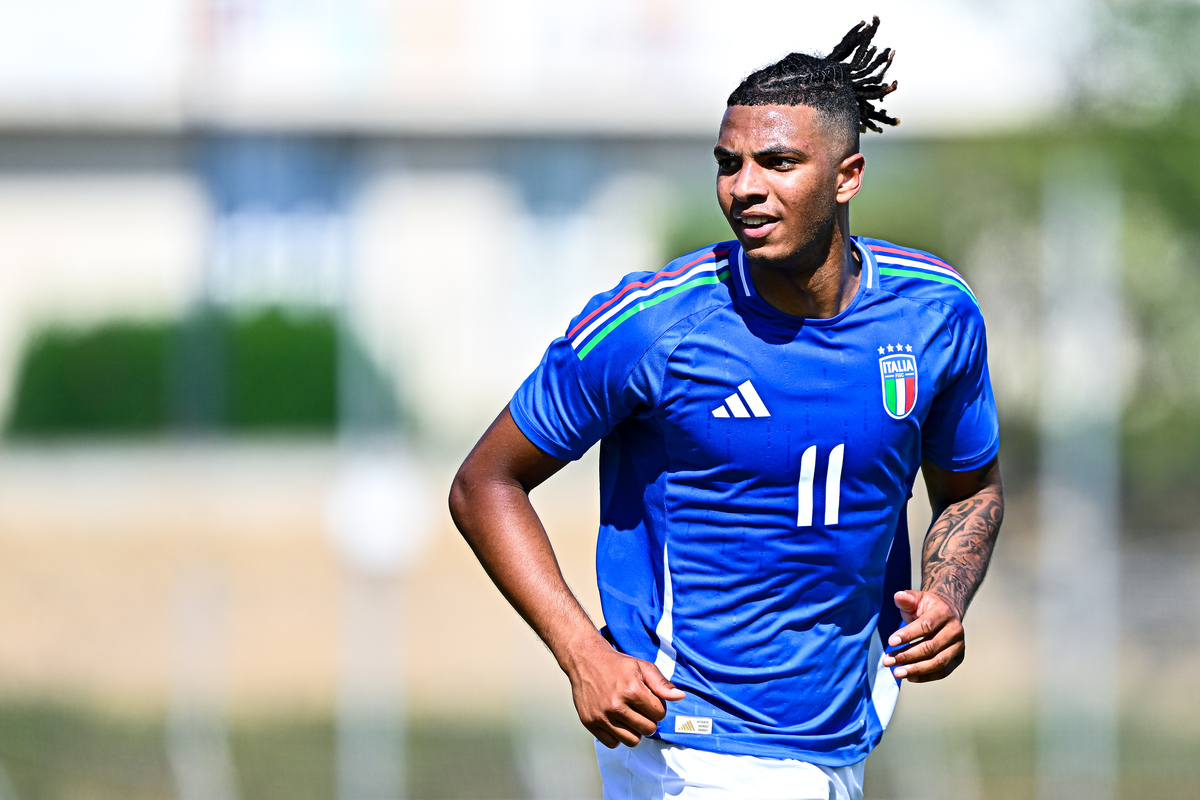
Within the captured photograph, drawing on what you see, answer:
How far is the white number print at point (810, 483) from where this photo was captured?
2795 mm

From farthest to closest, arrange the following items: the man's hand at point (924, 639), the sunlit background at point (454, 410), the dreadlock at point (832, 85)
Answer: the sunlit background at point (454, 410) < the dreadlock at point (832, 85) < the man's hand at point (924, 639)

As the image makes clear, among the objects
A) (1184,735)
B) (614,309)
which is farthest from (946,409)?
(1184,735)

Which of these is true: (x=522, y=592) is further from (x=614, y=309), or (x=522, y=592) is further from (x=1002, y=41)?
(x=1002, y=41)

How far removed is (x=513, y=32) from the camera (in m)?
13.1

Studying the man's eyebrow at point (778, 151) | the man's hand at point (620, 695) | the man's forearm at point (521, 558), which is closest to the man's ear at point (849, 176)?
the man's eyebrow at point (778, 151)

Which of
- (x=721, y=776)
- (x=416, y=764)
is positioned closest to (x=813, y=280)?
(x=721, y=776)

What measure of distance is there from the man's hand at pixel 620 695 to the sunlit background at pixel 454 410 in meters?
4.99

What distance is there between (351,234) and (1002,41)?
5.76 m

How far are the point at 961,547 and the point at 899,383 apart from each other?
47 cm

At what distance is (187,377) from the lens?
25.7 ft

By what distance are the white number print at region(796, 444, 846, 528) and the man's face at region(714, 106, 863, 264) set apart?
0.42m

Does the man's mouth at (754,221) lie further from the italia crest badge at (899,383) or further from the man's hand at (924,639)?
the man's hand at (924,639)

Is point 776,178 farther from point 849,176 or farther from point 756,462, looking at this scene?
point 756,462

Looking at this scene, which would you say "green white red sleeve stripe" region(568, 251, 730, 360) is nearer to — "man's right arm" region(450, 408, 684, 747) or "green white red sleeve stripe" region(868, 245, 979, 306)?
"man's right arm" region(450, 408, 684, 747)
